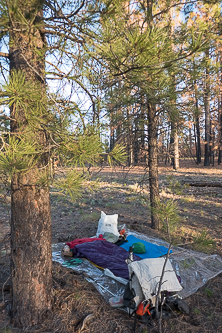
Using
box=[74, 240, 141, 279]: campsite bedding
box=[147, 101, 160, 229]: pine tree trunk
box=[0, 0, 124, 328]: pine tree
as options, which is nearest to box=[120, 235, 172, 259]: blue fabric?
box=[74, 240, 141, 279]: campsite bedding

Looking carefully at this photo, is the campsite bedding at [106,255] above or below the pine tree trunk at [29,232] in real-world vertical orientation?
below

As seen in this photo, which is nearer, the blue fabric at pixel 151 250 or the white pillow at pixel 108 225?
the blue fabric at pixel 151 250

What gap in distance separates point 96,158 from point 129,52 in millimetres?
1017

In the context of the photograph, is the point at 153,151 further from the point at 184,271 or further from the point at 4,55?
the point at 4,55

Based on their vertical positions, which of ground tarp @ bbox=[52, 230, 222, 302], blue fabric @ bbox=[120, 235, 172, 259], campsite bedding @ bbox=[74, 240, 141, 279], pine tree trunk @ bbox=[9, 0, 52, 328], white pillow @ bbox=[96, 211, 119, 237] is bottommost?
ground tarp @ bbox=[52, 230, 222, 302]

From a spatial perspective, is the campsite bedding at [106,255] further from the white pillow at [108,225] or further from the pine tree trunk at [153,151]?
the pine tree trunk at [153,151]

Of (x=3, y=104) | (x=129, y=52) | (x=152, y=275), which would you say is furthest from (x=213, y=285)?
(x=3, y=104)

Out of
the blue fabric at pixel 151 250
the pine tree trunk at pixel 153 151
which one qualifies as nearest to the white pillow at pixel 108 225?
the blue fabric at pixel 151 250

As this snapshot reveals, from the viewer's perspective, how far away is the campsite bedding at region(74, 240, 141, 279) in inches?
159

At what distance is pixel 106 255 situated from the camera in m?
4.51

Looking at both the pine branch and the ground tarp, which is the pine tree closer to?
the pine branch

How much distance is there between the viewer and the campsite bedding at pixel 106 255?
4.03 meters

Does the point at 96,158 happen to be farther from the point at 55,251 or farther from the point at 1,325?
the point at 55,251

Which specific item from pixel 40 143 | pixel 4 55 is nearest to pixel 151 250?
pixel 40 143
